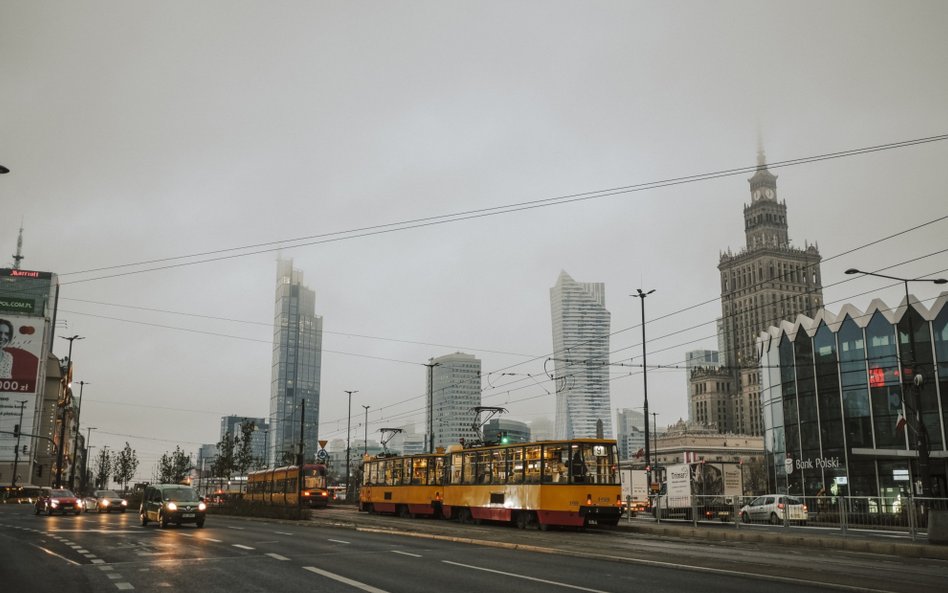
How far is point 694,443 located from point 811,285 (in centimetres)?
6246

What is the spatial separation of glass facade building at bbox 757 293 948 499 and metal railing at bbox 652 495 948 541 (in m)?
15.6

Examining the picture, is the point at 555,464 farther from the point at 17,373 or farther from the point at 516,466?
the point at 17,373

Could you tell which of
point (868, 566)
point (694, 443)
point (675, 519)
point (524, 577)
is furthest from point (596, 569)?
point (694, 443)

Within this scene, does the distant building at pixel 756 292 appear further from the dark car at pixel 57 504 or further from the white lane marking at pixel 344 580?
the white lane marking at pixel 344 580

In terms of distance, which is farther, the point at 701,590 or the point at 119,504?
the point at 119,504

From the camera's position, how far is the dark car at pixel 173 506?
94.1ft

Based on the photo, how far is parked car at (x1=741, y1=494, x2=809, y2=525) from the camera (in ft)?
110

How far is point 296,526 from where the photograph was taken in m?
31.8

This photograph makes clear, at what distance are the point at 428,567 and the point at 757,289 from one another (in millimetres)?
176337

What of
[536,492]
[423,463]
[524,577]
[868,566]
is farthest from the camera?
[423,463]

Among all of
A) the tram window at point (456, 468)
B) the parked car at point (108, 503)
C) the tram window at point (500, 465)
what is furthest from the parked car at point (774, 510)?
the parked car at point (108, 503)

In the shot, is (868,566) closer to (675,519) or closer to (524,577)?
(524,577)

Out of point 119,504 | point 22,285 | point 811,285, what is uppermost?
point 811,285

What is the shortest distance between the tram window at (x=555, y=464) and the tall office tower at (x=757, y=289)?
497 feet
